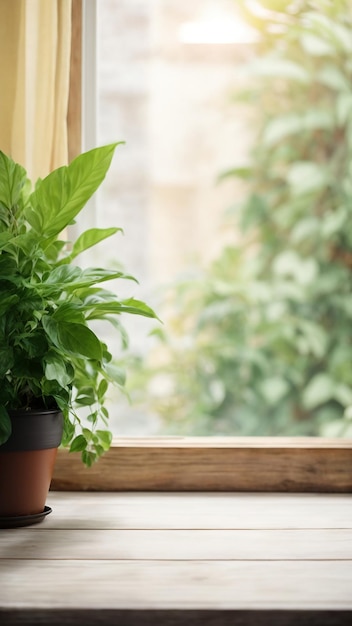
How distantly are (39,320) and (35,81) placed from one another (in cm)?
56

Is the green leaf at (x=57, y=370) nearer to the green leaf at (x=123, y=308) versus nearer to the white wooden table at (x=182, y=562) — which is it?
the green leaf at (x=123, y=308)

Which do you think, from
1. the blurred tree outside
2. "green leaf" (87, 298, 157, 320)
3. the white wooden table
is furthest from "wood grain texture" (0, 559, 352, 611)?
the blurred tree outside

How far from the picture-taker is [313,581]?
94 cm

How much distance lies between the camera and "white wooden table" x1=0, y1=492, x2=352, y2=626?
33.4 inches

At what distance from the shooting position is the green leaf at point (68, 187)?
122 centimetres

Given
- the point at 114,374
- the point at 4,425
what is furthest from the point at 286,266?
the point at 4,425

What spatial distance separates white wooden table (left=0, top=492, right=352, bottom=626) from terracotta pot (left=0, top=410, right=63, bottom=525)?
5 cm

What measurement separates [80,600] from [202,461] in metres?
0.67

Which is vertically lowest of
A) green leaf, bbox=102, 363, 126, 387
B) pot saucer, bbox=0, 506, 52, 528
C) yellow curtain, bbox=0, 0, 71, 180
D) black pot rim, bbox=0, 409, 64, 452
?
pot saucer, bbox=0, 506, 52, 528

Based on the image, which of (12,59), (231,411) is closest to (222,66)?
(231,411)

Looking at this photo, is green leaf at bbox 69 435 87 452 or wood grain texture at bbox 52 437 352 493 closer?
green leaf at bbox 69 435 87 452

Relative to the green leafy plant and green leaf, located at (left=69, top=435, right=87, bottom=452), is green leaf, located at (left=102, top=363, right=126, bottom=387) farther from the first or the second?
green leaf, located at (left=69, top=435, right=87, bottom=452)

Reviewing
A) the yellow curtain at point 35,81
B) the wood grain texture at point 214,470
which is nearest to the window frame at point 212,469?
the wood grain texture at point 214,470

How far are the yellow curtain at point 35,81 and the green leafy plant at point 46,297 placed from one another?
22 cm
